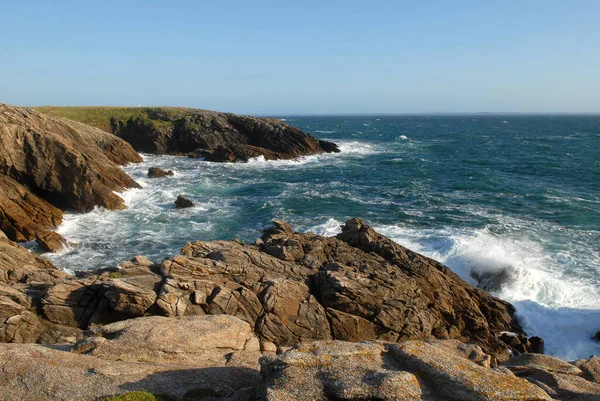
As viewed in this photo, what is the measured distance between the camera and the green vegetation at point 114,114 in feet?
303

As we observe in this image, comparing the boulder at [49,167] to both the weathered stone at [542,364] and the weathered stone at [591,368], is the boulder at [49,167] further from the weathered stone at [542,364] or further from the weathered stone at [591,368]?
the weathered stone at [591,368]

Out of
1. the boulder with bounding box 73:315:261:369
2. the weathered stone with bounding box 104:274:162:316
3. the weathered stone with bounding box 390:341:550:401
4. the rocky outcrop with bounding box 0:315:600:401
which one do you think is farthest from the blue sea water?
the boulder with bounding box 73:315:261:369

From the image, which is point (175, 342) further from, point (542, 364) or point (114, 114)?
point (114, 114)

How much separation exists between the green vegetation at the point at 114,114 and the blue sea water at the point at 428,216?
14520mm

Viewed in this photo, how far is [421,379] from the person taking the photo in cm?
1127

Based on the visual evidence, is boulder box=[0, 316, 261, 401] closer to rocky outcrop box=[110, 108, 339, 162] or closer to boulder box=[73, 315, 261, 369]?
boulder box=[73, 315, 261, 369]

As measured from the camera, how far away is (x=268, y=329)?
20.8 meters

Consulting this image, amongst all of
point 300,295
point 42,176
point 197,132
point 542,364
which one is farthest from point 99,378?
point 197,132

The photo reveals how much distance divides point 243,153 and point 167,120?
75.1ft

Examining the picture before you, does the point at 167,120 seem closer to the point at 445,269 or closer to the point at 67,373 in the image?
the point at 445,269

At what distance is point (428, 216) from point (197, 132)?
194 feet

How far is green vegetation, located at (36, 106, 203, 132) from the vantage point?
92438 millimetres

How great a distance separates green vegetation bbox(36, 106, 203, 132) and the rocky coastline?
56789mm

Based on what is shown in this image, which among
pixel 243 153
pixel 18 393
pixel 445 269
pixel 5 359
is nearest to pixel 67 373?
pixel 18 393
